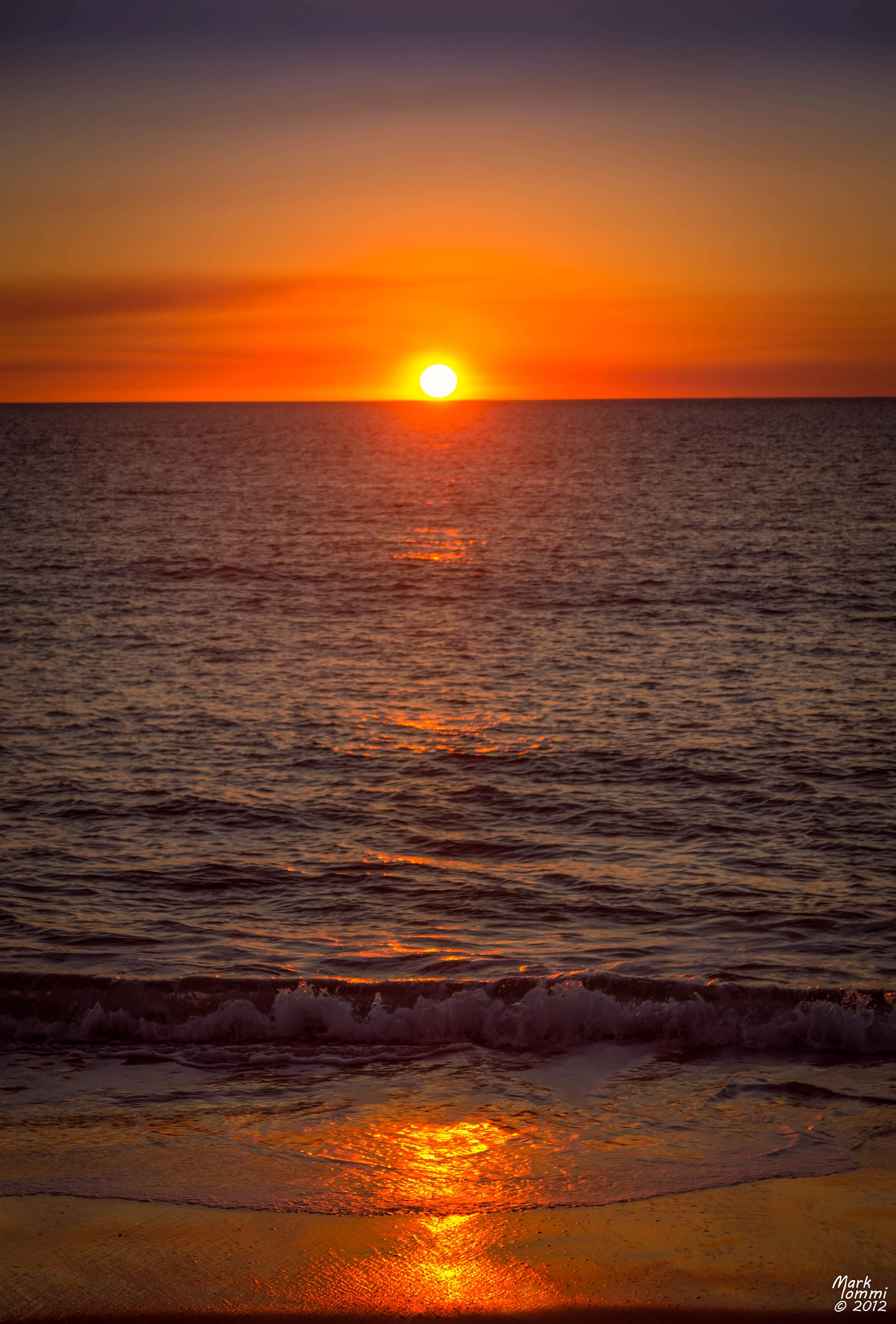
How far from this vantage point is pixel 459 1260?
5.90 metres

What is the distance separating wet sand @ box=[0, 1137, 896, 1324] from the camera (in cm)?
547

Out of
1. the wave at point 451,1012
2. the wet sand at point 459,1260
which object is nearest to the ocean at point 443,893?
the wave at point 451,1012

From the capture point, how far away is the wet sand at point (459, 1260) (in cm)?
547

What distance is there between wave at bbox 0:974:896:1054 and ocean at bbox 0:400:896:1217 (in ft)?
0.12

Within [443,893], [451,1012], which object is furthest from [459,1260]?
[443,893]

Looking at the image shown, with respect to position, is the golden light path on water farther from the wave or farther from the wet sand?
the wave

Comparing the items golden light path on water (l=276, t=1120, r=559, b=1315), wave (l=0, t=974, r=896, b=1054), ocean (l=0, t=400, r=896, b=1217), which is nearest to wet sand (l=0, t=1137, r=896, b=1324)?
golden light path on water (l=276, t=1120, r=559, b=1315)

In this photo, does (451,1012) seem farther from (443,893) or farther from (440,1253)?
(440,1253)

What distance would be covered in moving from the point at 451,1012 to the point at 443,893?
333 centimetres

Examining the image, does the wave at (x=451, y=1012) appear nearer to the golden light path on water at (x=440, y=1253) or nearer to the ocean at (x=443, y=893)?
the ocean at (x=443, y=893)

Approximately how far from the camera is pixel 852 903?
12.6 meters

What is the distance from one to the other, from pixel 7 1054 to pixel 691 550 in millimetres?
40073

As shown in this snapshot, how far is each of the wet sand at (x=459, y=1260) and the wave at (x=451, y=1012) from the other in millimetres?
3029

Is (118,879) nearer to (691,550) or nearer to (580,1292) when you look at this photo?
(580,1292)
